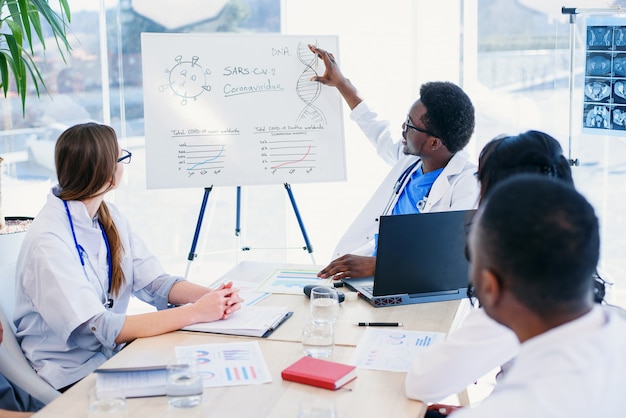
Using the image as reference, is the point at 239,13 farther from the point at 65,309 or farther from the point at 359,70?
the point at 65,309

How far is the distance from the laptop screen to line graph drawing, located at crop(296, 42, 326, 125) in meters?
1.52

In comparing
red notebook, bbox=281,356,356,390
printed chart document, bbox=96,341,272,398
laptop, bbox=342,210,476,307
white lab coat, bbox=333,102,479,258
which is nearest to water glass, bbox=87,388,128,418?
printed chart document, bbox=96,341,272,398

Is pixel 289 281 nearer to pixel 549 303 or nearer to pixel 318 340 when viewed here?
pixel 318 340

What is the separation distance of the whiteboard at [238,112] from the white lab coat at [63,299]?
50.3 inches

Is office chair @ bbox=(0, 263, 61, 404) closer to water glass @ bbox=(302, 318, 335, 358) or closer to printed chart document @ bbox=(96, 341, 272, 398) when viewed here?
printed chart document @ bbox=(96, 341, 272, 398)

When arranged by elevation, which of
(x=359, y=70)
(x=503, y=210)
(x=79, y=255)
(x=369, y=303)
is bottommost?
(x=369, y=303)

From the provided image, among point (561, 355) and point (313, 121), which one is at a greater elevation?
point (313, 121)

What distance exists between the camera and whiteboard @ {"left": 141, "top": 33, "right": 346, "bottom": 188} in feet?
11.4

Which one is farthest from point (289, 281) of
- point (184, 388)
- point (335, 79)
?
point (335, 79)

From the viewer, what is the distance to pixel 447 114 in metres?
2.94

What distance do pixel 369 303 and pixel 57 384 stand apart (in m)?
0.94

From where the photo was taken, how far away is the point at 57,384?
2082mm

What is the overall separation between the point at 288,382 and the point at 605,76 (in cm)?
261

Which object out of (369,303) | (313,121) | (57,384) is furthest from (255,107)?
(57,384)
